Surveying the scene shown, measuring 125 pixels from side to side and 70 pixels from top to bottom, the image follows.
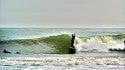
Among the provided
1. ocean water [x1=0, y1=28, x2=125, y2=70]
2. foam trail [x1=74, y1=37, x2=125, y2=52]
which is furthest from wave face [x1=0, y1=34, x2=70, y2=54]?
foam trail [x1=74, y1=37, x2=125, y2=52]

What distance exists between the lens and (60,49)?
345 cm

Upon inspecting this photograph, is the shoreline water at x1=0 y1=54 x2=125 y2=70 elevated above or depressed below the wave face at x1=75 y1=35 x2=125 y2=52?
below

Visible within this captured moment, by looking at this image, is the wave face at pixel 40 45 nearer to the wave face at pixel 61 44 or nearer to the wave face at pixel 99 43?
the wave face at pixel 61 44

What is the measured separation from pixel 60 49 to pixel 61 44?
73 millimetres

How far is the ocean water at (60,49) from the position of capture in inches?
131

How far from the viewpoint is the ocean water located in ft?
10.9

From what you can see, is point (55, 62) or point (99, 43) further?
point (99, 43)

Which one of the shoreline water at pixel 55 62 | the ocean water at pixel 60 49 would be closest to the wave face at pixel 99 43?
the ocean water at pixel 60 49

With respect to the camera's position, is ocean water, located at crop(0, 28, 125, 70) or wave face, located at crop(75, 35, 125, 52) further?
wave face, located at crop(75, 35, 125, 52)

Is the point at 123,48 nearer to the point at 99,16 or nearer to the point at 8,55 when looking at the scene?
the point at 99,16

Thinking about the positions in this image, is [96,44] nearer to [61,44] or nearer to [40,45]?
[61,44]

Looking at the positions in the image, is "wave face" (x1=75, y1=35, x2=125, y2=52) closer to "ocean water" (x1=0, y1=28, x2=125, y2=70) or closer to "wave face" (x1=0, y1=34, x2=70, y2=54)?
"ocean water" (x1=0, y1=28, x2=125, y2=70)

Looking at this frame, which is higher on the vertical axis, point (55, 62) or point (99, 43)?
point (99, 43)

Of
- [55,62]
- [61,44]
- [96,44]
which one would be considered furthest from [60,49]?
[96,44]
